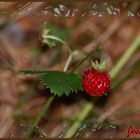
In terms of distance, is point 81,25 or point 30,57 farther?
point 81,25

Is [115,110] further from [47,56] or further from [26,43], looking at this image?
[26,43]

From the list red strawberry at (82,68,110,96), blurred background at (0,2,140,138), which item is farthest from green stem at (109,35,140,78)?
red strawberry at (82,68,110,96)

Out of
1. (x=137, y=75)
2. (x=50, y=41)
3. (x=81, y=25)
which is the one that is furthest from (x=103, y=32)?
(x=50, y=41)

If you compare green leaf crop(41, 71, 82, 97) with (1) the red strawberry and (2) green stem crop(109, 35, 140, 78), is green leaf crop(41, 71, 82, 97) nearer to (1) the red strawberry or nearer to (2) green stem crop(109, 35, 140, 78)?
(1) the red strawberry

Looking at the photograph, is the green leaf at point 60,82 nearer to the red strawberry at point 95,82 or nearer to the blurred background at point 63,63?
the red strawberry at point 95,82

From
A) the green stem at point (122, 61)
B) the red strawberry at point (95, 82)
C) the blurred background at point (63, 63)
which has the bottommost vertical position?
the blurred background at point (63, 63)

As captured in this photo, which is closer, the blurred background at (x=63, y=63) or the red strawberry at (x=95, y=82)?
the red strawberry at (x=95, y=82)

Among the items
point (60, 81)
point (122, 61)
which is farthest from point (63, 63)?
point (60, 81)

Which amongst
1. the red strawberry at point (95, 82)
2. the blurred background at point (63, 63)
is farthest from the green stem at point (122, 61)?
the red strawberry at point (95, 82)
